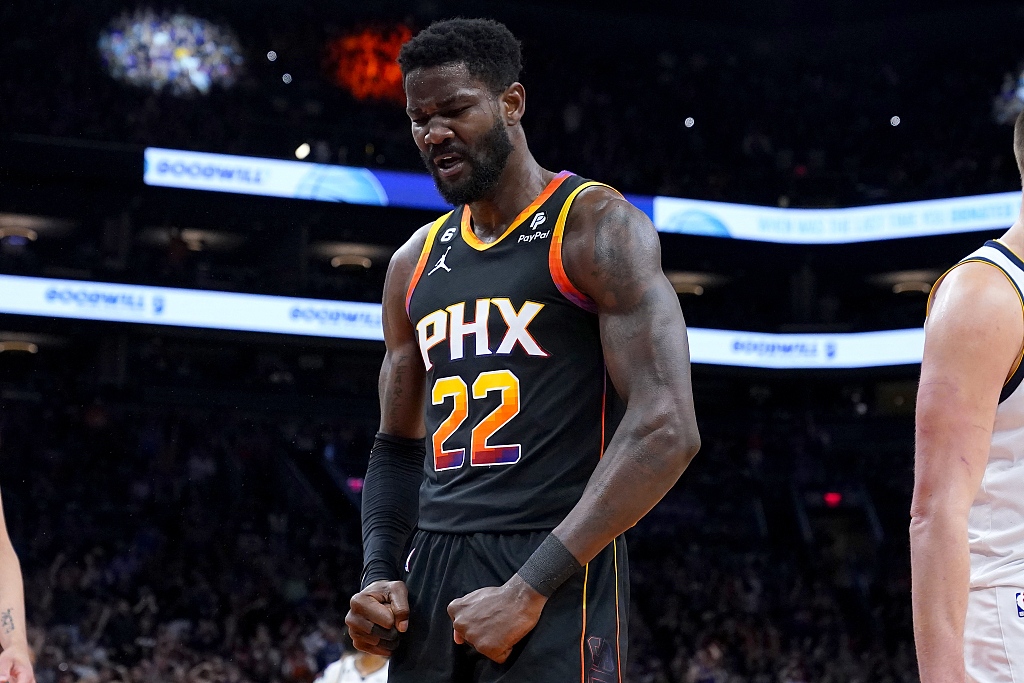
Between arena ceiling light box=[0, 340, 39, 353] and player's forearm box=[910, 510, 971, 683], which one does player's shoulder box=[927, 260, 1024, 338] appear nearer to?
player's forearm box=[910, 510, 971, 683]

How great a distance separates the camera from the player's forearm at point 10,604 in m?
2.46

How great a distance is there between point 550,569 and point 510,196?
89 cm

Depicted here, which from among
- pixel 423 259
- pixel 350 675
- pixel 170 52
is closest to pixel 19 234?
pixel 170 52

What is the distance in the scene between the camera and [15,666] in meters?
2.34

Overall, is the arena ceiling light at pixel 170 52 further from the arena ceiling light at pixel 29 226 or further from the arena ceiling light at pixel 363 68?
the arena ceiling light at pixel 29 226

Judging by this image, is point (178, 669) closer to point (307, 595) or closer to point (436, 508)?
point (307, 595)

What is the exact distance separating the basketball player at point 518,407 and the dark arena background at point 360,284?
9.58 meters

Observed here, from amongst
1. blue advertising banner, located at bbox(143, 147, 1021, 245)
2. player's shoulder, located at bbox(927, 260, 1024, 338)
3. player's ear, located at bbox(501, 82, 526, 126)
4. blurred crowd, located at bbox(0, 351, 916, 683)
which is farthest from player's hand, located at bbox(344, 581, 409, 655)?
blue advertising banner, located at bbox(143, 147, 1021, 245)

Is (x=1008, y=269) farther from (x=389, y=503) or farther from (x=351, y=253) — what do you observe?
(x=351, y=253)

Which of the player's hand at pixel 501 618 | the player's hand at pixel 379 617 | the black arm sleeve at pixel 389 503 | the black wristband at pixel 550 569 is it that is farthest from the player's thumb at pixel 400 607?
the black wristband at pixel 550 569

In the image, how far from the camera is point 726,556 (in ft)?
58.2

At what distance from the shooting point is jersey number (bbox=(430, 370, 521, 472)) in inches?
92.3

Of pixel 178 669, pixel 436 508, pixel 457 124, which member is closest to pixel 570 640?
pixel 436 508

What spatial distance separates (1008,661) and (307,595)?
12807 millimetres
